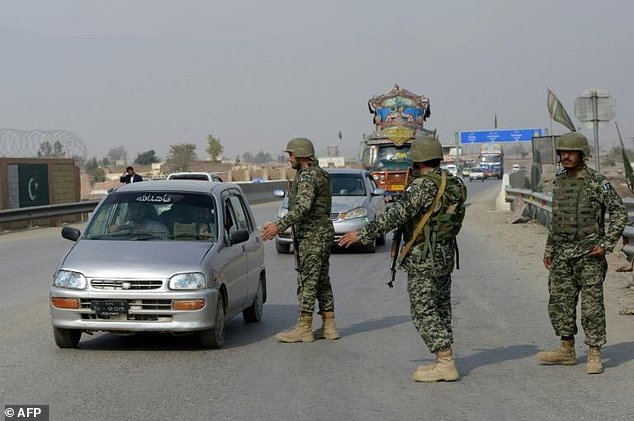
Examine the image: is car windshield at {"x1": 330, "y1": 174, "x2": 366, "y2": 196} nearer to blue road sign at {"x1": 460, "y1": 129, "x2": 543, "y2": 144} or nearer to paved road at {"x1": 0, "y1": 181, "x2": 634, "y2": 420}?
paved road at {"x1": 0, "y1": 181, "x2": 634, "y2": 420}

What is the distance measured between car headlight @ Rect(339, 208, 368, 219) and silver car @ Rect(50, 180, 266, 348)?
9.17 meters

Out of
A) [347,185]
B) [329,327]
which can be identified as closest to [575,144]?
[329,327]

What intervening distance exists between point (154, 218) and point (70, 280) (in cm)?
132

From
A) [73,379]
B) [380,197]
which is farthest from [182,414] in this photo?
[380,197]

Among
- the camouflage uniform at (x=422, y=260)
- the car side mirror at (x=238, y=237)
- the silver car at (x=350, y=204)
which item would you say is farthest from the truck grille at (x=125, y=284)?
the silver car at (x=350, y=204)

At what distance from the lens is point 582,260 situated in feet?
26.7

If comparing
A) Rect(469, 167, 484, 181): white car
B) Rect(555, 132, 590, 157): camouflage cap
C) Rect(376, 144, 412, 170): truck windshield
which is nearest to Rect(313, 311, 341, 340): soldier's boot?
Rect(555, 132, 590, 157): camouflage cap

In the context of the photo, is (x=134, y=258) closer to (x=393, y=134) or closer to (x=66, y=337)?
(x=66, y=337)

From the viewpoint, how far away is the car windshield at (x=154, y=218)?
9734mm

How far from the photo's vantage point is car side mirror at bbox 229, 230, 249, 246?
9.82m

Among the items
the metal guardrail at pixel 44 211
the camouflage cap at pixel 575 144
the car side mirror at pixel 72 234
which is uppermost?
the camouflage cap at pixel 575 144

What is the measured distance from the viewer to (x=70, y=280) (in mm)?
8828

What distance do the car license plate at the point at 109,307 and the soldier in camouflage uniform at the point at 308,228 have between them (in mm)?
1757

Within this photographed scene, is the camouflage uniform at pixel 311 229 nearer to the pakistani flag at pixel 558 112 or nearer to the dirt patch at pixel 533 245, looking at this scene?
the dirt patch at pixel 533 245
